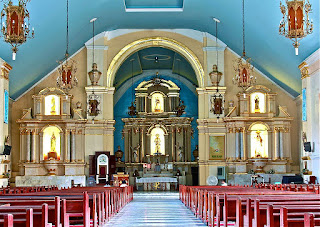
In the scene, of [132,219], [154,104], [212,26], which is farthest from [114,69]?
Answer: [132,219]

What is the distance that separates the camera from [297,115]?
27375mm

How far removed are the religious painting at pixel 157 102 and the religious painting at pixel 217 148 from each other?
846 centimetres

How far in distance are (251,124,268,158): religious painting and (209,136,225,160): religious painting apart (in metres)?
1.66

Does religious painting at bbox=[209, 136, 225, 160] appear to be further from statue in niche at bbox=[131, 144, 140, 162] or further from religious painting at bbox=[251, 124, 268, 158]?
statue in niche at bbox=[131, 144, 140, 162]

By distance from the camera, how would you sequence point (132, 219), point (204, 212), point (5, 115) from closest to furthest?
1. point (204, 212)
2. point (132, 219)
3. point (5, 115)

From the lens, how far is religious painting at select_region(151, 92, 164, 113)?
34844 millimetres

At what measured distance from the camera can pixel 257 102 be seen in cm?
2734

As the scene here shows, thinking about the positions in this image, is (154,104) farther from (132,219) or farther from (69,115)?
(132,219)

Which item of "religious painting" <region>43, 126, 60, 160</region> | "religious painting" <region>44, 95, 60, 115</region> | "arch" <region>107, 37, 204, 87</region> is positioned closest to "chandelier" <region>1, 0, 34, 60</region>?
"arch" <region>107, 37, 204, 87</region>

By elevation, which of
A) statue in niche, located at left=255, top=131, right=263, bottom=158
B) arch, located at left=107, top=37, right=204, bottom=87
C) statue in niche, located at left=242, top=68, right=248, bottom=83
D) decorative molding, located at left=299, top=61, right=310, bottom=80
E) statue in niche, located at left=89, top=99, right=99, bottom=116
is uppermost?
arch, located at left=107, top=37, right=204, bottom=87

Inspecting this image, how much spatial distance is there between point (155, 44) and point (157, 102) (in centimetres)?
778

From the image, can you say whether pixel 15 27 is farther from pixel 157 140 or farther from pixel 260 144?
pixel 157 140

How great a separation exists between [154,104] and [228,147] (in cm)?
917

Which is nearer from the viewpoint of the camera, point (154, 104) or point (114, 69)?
point (114, 69)
